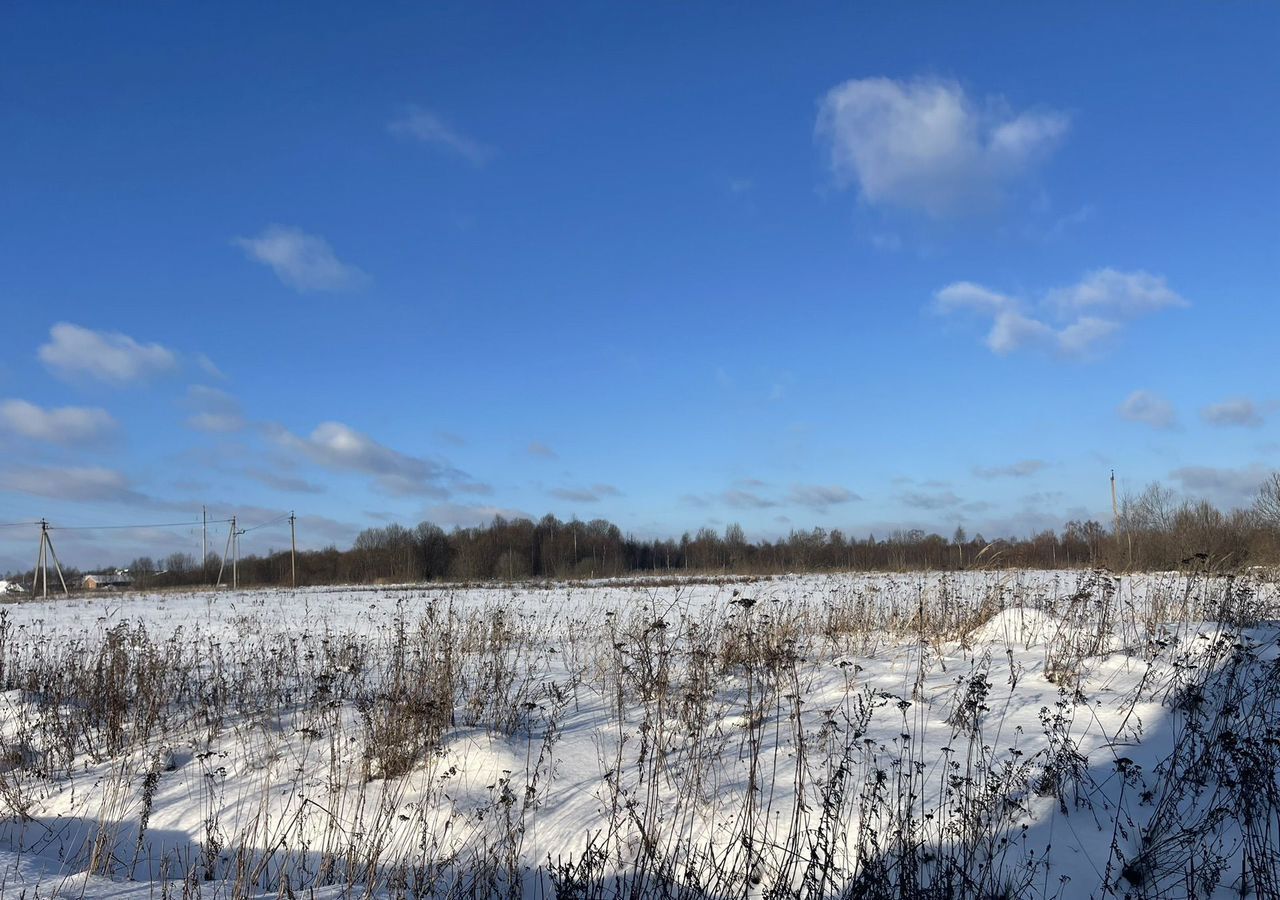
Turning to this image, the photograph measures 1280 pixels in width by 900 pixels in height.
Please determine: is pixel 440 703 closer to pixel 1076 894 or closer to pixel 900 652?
pixel 1076 894

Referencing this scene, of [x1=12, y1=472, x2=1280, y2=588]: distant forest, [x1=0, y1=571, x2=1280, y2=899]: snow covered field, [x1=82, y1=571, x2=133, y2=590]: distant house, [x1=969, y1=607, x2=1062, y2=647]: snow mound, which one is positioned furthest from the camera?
[x1=82, y1=571, x2=133, y2=590]: distant house

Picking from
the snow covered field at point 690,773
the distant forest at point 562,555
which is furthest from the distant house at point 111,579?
the snow covered field at point 690,773

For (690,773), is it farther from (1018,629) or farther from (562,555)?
(562,555)

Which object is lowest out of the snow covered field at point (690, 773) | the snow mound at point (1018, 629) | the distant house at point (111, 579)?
the distant house at point (111, 579)

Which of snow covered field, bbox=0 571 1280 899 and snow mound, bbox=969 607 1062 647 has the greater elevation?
snow mound, bbox=969 607 1062 647

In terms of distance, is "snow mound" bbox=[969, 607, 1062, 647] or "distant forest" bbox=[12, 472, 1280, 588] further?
"distant forest" bbox=[12, 472, 1280, 588]

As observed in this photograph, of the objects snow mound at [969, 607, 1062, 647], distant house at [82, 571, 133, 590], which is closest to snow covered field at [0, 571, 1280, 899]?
snow mound at [969, 607, 1062, 647]

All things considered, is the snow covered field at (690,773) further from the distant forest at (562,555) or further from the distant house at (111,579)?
the distant house at (111,579)


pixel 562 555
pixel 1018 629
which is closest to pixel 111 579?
pixel 562 555

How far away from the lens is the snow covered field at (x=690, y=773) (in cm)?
361

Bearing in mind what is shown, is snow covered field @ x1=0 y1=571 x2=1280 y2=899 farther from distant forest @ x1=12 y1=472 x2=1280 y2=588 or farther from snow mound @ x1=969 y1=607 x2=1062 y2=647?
distant forest @ x1=12 y1=472 x2=1280 y2=588

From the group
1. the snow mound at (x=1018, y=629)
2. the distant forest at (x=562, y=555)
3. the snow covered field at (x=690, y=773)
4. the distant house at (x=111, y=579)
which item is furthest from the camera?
the distant house at (x=111, y=579)

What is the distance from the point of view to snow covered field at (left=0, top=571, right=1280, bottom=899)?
11.8ft

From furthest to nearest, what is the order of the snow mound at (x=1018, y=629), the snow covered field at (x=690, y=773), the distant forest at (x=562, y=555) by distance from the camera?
the distant forest at (x=562, y=555) → the snow mound at (x=1018, y=629) → the snow covered field at (x=690, y=773)
